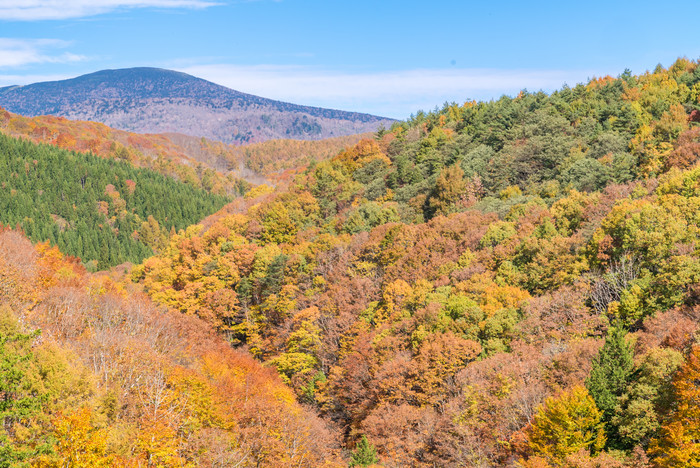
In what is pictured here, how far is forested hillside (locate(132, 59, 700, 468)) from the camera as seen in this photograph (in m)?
36.0

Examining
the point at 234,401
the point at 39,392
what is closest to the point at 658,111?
the point at 234,401

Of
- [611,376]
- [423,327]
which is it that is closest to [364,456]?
[423,327]

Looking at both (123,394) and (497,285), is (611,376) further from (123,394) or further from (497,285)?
(123,394)

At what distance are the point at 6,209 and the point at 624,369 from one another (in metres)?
199

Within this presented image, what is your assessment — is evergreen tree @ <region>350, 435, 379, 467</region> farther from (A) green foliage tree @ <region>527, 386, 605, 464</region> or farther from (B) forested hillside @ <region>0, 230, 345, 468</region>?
(A) green foliage tree @ <region>527, 386, 605, 464</region>

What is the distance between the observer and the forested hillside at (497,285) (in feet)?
118

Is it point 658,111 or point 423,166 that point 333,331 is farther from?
point 658,111

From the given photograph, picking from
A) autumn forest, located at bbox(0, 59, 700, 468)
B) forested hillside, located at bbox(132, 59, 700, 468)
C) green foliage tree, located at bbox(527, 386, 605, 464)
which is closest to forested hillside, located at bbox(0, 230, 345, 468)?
Result: autumn forest, located at bbox(0, 59, 700, 468)

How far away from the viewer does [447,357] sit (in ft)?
168

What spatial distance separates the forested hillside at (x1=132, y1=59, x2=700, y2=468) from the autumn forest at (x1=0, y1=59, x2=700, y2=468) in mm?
249

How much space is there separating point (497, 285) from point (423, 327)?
409 inches

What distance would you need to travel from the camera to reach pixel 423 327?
56.3 meters

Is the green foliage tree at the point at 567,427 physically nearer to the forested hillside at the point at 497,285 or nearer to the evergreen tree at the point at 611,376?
the forested hillside at the point at 497,285

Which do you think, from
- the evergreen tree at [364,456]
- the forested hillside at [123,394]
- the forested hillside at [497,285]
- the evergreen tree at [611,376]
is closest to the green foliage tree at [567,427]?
the forested hillside at [497,285]
